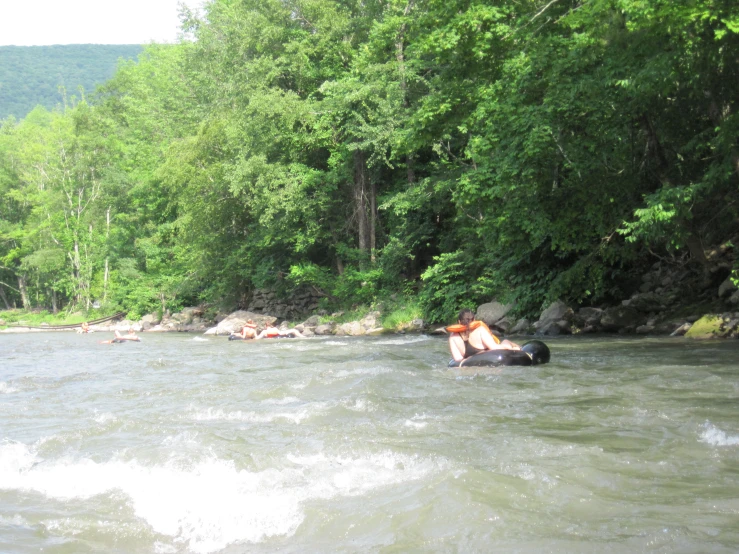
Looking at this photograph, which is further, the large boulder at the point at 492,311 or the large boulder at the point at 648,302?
the large boulder at the point at 492,311

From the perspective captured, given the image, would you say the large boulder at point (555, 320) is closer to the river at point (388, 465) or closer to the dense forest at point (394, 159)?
the dense forest at point (394, 159)

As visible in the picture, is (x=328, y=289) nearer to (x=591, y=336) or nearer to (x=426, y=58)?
(x=426, y=58)

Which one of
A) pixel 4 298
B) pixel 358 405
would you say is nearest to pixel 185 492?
pixel 358 405

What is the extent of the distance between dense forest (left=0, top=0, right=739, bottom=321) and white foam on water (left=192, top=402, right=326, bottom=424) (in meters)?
A: 6.88

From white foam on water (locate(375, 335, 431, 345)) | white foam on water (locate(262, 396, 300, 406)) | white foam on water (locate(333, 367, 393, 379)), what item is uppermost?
white foam on water (locate(262, 396, 300, 406))

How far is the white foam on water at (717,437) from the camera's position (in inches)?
231

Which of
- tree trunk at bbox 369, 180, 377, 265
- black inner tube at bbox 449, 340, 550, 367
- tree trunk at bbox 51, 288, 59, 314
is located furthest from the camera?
tree trunk at bbox 51, 288, 59, 314

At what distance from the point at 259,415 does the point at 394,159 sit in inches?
781

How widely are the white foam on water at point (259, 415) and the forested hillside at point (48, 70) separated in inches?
5877

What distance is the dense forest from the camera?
13273 mm

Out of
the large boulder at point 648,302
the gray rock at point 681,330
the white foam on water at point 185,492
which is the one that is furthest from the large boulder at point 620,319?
the white foam on water at point 185,492

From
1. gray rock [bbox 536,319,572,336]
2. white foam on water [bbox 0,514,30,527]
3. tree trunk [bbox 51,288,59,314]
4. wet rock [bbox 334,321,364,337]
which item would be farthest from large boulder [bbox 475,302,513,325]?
tree trunk [bbox 51,288,59,314]

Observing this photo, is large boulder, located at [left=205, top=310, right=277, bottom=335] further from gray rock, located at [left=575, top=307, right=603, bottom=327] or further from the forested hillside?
the forested hillside

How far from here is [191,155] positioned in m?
33.2
